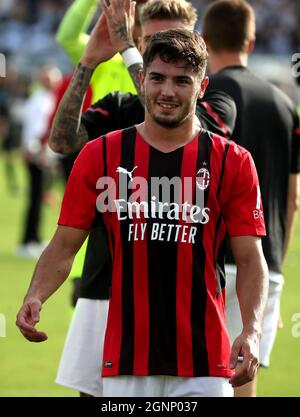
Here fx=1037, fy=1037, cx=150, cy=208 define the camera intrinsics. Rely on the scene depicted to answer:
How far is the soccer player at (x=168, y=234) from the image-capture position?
388 cm

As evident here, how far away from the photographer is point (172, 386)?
391 centimetres

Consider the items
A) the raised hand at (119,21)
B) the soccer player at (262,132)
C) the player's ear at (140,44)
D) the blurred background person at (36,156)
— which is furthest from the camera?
the blurred background person at (36,156)

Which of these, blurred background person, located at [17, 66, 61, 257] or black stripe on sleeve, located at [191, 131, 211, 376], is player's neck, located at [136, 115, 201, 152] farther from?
blurred background person, located at [17, 66, 61, 257]

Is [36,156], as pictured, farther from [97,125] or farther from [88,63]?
[88,63]

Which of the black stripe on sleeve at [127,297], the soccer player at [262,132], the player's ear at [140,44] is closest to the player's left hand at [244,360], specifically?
the black stripe on sleeve at [127,297]

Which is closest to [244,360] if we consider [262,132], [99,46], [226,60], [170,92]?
[170,92]

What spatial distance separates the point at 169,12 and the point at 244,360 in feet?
6.60

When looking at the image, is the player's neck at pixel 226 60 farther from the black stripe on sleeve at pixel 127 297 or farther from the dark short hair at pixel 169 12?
the black stripe on sleeve at pixel 127 297

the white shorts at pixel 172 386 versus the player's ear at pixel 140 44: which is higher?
the player's ear at pixel 140 44

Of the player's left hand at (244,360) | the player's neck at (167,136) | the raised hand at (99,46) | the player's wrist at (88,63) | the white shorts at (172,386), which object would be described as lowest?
the white shorts at (172,386)

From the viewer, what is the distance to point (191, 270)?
153 inches

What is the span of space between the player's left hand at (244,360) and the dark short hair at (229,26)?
230 centimetres

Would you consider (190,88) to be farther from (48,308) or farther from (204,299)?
(48,308)
